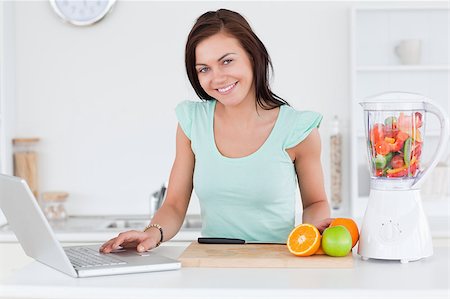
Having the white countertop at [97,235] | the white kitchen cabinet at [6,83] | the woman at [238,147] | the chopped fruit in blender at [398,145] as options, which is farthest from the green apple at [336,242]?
the white kitchen cabinet at [6,83]

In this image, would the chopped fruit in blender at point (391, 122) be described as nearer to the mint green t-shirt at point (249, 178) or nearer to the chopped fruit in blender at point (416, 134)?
the chopped fruit in blender at point (416, 134)

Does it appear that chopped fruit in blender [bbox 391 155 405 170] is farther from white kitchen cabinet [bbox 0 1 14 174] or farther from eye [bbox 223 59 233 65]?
white kitchen cabinet [bbox 0 1 14 174]

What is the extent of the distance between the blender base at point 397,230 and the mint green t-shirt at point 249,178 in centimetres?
43

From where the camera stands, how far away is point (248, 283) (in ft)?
5.08

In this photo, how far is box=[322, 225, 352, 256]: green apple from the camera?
1.74m

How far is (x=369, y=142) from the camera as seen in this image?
1.85 m

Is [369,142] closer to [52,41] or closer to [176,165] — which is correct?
[176,165]

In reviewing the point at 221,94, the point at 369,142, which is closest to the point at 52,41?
the point at 221,94

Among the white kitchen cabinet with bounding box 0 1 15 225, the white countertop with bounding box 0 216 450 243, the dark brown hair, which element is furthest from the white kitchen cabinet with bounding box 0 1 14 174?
the dark brown hair

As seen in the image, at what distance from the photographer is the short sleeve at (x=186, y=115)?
2.25 meters

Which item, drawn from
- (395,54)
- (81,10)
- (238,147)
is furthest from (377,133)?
(81,10)

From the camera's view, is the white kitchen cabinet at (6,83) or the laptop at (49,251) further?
the white kitchen cabinet at (6,83)

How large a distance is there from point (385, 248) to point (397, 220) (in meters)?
0.07

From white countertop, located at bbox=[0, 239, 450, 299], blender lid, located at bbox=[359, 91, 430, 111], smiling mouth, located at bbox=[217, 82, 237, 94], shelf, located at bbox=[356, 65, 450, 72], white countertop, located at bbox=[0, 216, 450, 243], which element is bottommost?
white countertop, located at bbox=[0, 216, 450, 243]
